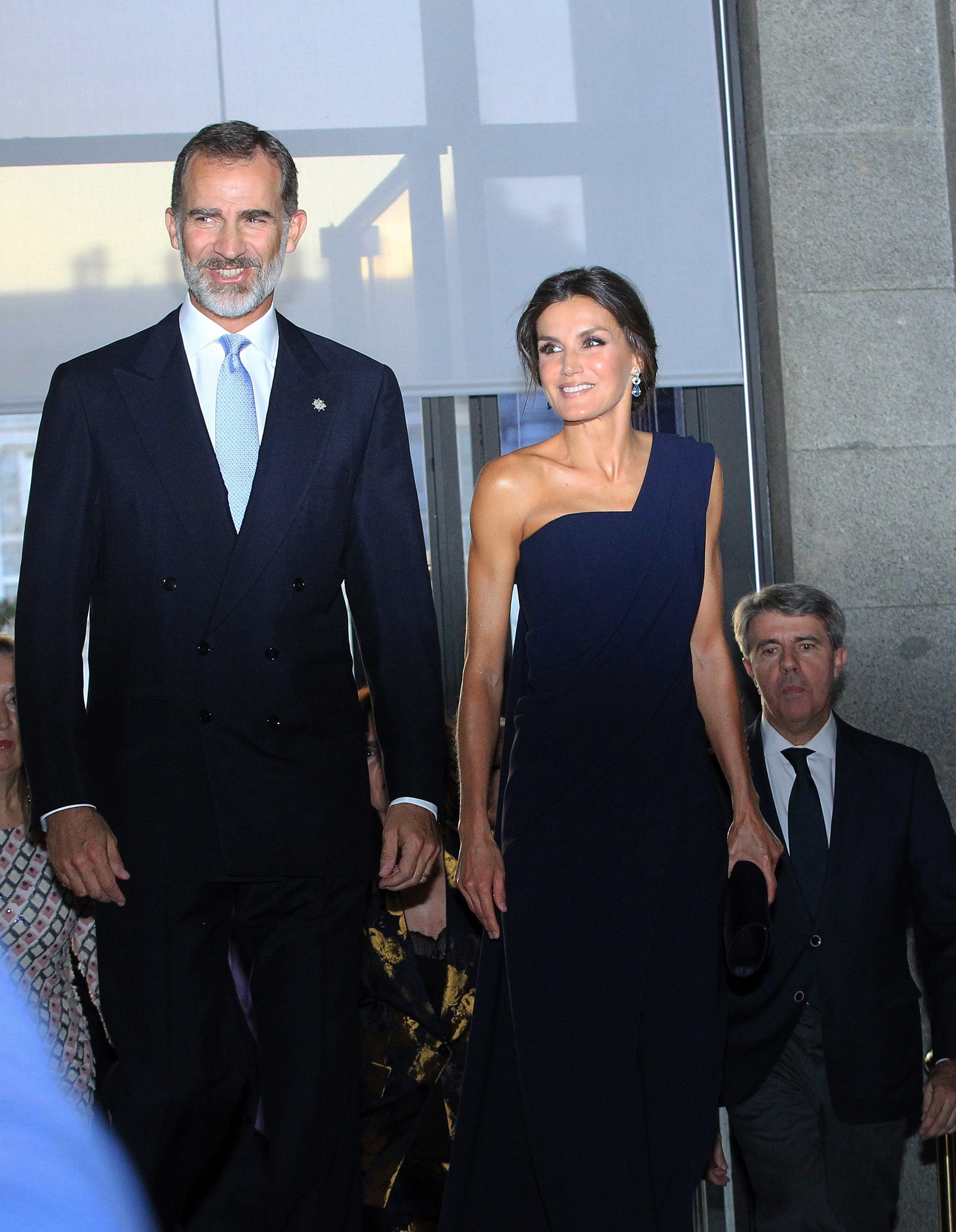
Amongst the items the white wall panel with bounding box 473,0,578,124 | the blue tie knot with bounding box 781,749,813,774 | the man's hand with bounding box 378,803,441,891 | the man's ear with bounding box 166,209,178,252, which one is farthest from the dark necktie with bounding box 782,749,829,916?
the white wall panel with bounding box 473,0,578,124

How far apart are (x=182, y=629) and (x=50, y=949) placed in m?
1.18

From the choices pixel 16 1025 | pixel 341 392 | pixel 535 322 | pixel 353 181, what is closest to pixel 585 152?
pixel 353 181

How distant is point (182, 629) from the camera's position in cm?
227

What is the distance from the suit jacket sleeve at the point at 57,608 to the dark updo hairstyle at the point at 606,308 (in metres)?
0.80

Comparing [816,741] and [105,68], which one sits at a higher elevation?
[105,68]

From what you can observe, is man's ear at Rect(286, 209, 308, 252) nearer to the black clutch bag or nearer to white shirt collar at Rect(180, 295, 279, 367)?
white shirt collar at Rect(180, 295, 279, 367)

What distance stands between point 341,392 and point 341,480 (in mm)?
143

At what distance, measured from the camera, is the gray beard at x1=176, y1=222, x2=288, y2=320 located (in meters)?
2.31

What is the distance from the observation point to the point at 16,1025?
1005mm

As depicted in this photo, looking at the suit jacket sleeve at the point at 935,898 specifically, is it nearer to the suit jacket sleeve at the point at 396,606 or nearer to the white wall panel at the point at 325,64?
the suit jacket sleeve at the point at 396,606

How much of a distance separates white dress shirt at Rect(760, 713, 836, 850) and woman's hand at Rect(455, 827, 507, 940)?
1023 millimetres

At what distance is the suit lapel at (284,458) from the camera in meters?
2.27

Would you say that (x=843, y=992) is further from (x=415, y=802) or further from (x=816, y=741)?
(x=415, y=802)

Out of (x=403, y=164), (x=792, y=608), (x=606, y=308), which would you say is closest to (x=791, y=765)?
(x=792, y=608)
